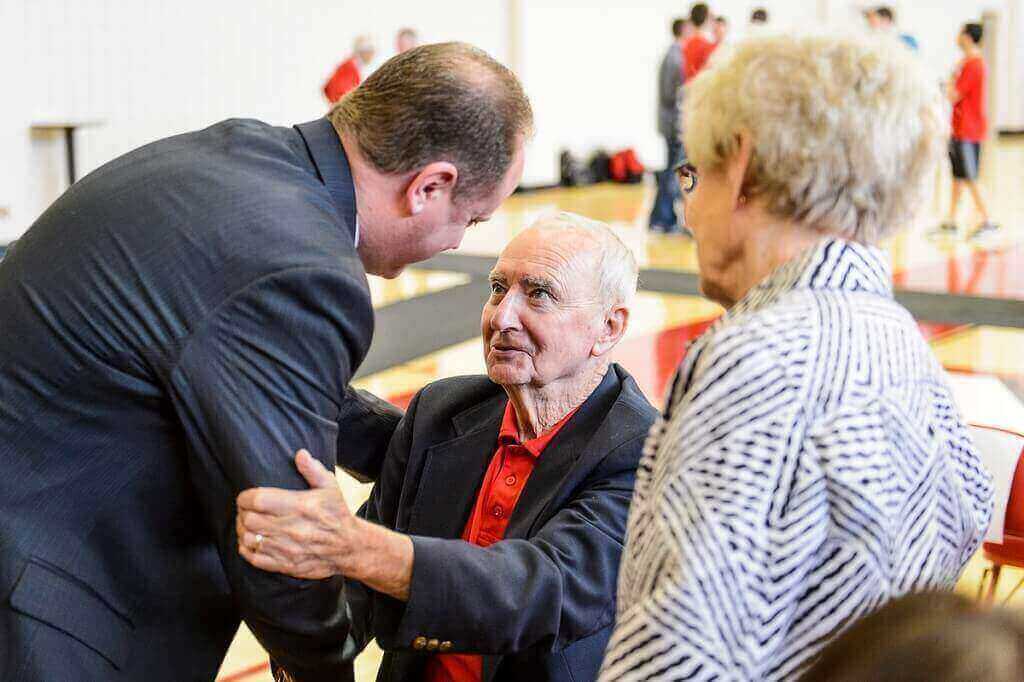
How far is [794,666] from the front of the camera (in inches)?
48.9

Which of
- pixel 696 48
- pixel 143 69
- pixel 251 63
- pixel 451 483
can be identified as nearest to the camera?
pixel 451 483

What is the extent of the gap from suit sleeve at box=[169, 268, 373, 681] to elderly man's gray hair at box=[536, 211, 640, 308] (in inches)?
31.5

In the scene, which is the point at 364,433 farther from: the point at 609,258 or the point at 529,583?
the point at 529,583

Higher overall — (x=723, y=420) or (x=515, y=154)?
(x=515, y=154)

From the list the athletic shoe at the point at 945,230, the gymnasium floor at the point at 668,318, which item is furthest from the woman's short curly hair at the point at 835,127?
the athletic shoe at the point at 945,230

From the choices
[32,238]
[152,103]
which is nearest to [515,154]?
[32,238]

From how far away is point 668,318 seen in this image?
747 centimetres

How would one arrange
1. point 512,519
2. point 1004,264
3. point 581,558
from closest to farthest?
1. point 581,558
2. point 512,519
3. point 1004,264

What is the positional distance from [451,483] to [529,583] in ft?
1.44

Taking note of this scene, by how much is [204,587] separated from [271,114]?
1111cm

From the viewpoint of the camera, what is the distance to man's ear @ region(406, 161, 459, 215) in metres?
1.65

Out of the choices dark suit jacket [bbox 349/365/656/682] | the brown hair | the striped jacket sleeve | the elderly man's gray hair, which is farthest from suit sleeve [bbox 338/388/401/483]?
the brown hair

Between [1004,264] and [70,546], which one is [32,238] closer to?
[70,546]

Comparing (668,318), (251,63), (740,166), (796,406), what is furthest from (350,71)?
(796,406)
